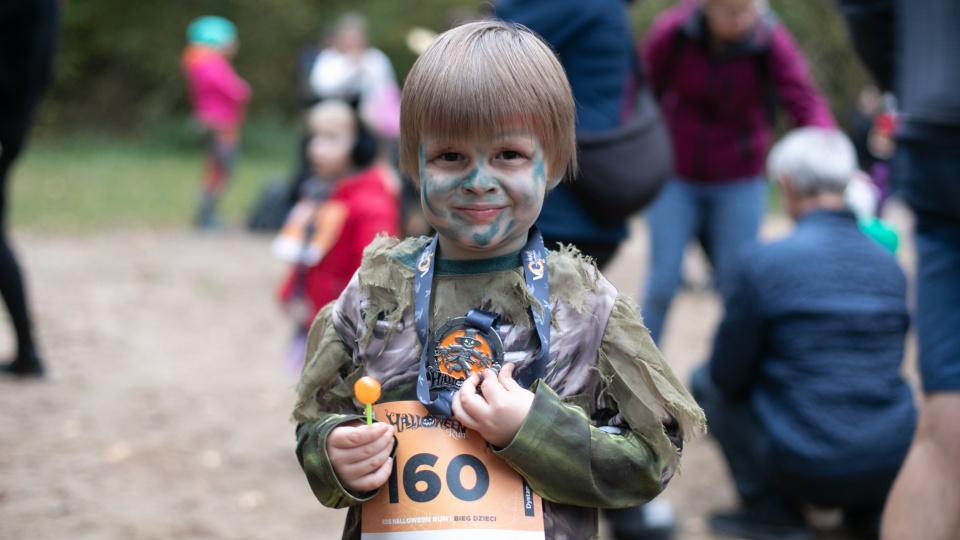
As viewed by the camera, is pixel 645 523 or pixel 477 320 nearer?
pixel 477 320

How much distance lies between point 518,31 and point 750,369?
233 cm

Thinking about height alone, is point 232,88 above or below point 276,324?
above

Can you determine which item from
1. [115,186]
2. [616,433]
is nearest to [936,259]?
[616,433]

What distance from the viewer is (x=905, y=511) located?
8.53 feet

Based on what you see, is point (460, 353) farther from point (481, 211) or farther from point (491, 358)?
point (481, 211)

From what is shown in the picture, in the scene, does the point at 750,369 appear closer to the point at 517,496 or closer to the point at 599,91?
the point at 599,91

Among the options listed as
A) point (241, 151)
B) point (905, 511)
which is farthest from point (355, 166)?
point (241, 151)

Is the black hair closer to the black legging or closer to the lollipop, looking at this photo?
the black legging

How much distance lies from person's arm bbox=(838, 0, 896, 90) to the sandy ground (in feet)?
5.98

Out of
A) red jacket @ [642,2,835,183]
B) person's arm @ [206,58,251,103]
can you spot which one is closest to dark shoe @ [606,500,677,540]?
red jacket @ [642,2,835,183]

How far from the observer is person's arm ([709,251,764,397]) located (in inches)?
147

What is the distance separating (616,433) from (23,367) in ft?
14.4

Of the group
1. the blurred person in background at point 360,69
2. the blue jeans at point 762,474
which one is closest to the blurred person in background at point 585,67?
the blue jeans at point 762,474

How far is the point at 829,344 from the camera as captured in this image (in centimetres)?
361
